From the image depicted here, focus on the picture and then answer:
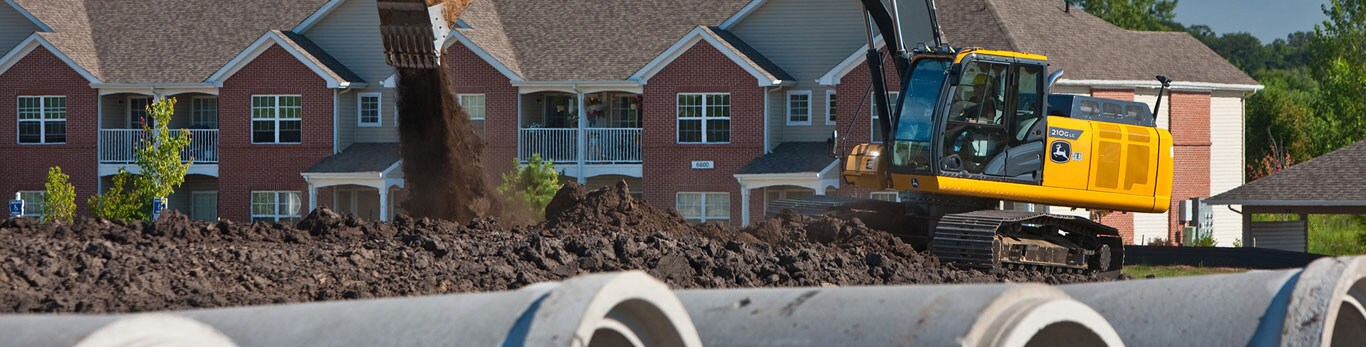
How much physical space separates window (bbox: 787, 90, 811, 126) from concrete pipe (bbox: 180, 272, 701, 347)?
3311 cm

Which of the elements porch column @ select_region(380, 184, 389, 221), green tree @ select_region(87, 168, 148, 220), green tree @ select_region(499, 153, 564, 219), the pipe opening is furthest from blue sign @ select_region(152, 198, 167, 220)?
the pipe opening

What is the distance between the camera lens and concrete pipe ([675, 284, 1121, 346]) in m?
5.56

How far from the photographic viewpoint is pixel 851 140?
123 feet

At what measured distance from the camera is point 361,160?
40.3 metres

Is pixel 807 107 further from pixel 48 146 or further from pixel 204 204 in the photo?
pixel 48 146

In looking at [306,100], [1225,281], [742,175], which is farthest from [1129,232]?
[1225,281]

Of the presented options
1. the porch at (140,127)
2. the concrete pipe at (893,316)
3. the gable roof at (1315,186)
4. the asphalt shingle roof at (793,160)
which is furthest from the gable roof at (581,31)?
the concrete pipe at (893,316)

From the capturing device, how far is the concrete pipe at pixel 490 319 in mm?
5160

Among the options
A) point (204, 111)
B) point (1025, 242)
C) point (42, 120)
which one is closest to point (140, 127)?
point (204, 111)

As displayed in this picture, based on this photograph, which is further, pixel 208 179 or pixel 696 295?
pixel 208 179

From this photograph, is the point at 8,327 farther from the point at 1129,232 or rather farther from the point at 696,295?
the point at 1129,232

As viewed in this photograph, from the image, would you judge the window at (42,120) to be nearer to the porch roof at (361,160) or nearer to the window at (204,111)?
the window at (204,111)

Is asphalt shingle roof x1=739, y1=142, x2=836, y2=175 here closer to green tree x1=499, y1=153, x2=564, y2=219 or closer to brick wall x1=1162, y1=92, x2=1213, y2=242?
green tree x1=499, y1=153, x2=564, y2=219

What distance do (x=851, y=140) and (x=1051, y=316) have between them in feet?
105
